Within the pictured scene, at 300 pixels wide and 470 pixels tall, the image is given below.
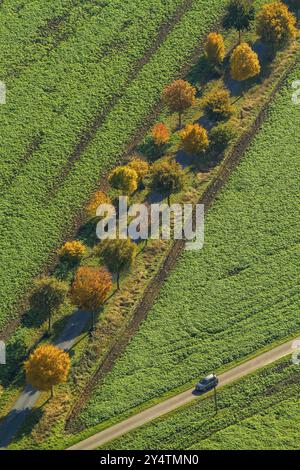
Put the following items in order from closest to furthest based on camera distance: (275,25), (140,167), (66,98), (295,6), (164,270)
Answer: (164,270)
(140,167)
(66,98)
(275,25)
(295,6)

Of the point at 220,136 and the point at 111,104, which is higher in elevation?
the point at 111,104

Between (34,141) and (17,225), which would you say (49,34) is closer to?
(34,141)

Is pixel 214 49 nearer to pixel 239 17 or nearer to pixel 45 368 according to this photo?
pixel 239 17

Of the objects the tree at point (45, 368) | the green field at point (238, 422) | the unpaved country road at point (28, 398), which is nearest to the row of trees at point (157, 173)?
the tree at point (45, 368)

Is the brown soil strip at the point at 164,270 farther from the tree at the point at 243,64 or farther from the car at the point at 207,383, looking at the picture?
the car at the point at 207,383

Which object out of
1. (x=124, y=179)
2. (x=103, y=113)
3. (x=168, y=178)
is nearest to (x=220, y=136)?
(x=168, y=178)
